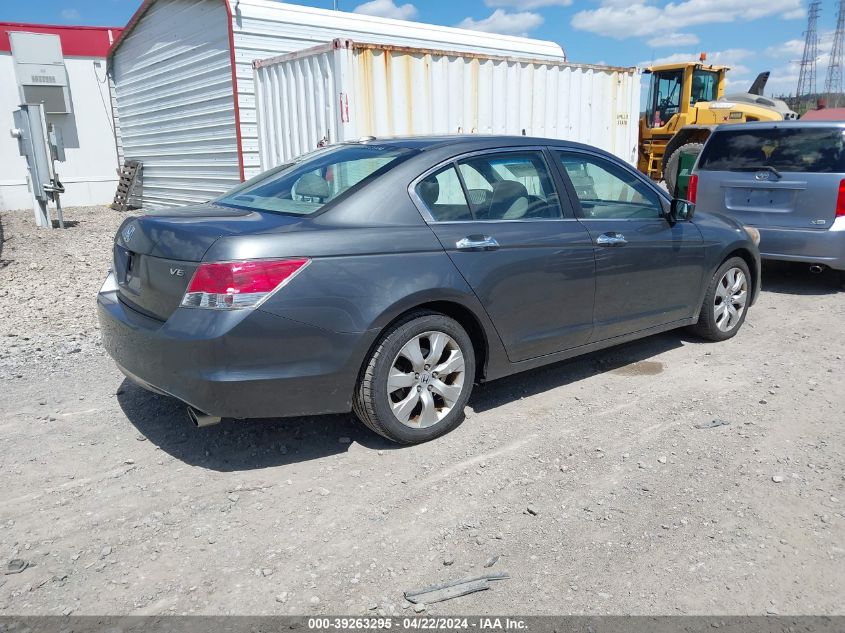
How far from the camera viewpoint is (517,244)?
3889 millimetres

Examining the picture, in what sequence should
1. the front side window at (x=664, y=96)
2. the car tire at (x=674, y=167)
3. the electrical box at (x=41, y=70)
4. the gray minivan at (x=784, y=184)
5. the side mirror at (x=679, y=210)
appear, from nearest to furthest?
the side mirror at (x=679, y=210) < the gray minivan at (x=784, y=184) < the car tire at (x=674, y=167) < the electrical box at (x=41, y=70) < the front side window at (x=664, y=96)

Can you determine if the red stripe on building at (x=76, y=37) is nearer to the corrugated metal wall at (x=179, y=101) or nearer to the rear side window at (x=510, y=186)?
the corrugated metal wall at (x=179, y=101)

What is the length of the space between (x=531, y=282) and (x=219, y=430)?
1.99 meters

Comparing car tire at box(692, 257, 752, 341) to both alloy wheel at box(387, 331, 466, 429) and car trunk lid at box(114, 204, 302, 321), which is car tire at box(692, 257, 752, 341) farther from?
car trunk lid at box(114, 204, 302, 321)

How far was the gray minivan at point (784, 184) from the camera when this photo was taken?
6754 mm

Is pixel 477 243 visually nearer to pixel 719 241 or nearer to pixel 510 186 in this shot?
pixel 510 186

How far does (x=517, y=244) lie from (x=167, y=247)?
1.87 metres

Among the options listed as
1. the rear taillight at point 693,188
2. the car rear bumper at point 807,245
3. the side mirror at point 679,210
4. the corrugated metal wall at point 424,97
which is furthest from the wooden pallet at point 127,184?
the side mirror at point 679,210

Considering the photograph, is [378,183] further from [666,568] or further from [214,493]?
[666,568]

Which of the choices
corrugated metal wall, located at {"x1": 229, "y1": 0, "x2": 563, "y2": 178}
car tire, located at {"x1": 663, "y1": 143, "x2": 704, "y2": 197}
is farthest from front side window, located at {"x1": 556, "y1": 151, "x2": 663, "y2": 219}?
car tire, located at {"x1": 663, "y1": 143, "x2": 704, "y2": 197}

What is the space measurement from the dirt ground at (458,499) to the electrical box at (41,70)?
1315 centimetres

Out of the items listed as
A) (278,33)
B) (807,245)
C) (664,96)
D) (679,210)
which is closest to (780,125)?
(807,245)

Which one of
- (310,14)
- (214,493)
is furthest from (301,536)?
(310,14)

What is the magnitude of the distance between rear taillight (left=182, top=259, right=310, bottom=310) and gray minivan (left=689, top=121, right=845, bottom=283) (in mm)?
5928
